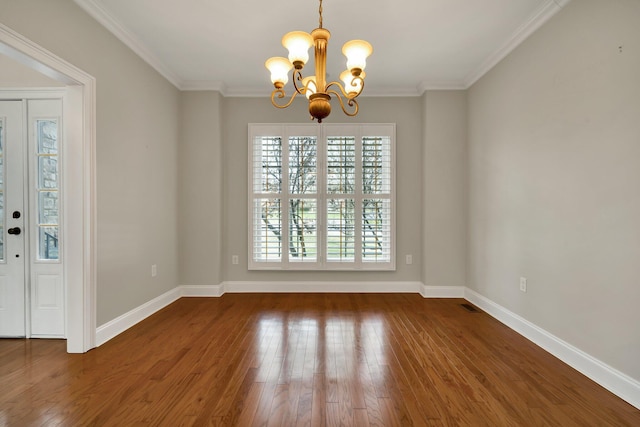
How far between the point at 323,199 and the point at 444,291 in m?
2.00

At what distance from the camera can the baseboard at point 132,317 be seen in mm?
2668

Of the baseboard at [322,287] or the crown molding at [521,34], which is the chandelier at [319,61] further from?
the baseboard at [322,287]

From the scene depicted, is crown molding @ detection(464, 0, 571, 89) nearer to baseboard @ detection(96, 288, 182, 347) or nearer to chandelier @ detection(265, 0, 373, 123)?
chandelier @ detection(265, 0, 373, 123)

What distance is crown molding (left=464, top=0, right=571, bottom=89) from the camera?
2476 mm

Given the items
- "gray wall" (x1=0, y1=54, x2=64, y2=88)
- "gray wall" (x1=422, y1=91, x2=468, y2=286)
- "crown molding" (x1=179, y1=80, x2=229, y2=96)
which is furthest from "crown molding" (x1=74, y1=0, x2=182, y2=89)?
"gray wall" (x1=422, y1=91, x2=468, y2=286)

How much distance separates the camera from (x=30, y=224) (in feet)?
8.83

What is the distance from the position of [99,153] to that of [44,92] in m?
0.75

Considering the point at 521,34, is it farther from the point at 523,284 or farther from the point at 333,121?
the point at 523,284

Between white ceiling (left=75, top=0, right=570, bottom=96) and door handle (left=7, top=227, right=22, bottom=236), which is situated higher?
white ceiling (left=75, top=0, right=570, bottom=96)

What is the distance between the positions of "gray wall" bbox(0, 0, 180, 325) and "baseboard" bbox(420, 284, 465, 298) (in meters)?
3.31

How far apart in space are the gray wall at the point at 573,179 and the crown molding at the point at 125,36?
3.71 metres

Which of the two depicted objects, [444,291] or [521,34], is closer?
[521,34]

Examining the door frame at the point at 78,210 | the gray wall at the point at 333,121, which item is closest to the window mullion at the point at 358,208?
the gray wall at the point at 333,121

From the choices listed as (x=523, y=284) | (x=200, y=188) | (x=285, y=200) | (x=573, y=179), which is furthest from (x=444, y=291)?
(x=200, y=188)
